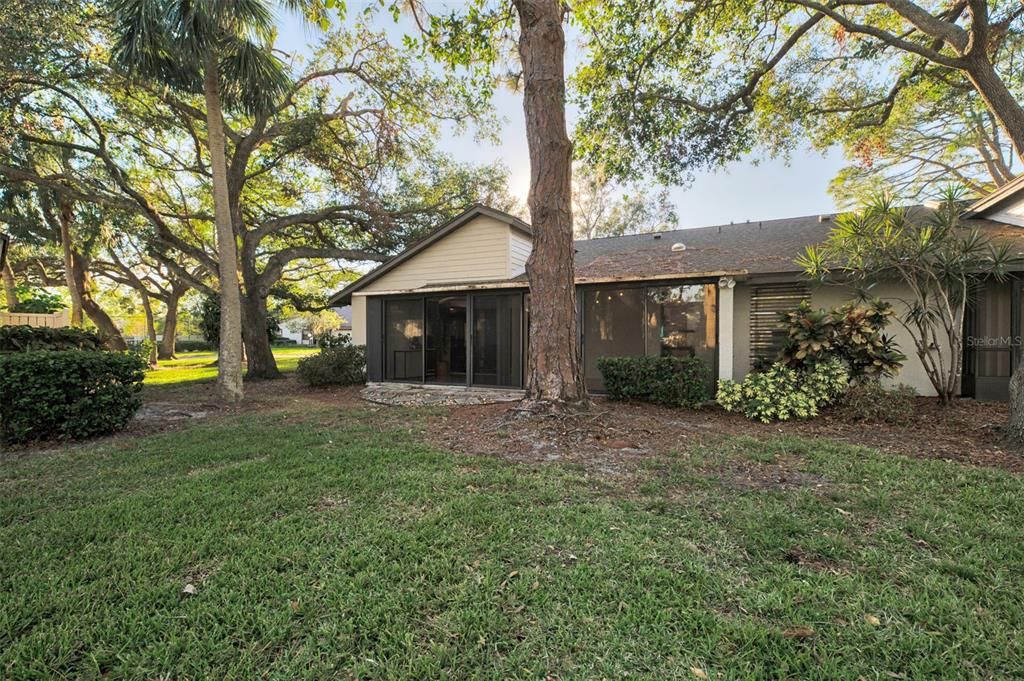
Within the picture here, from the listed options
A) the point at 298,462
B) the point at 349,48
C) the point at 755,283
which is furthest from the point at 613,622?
the point at 349,48

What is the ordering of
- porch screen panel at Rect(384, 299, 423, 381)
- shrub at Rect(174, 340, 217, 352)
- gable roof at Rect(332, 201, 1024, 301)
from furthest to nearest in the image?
shrub at Rect(174, 340, 217, 352) → porch screen panel at Rect(384, 299, 423, 381) → gable roof at Rect(332, 201, 1024, 301)

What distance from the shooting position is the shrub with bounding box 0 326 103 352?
346 inches

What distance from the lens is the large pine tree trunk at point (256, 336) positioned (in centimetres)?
1390

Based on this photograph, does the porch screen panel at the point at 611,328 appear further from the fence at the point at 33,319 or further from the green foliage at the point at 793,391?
the fence at the point at 33,319

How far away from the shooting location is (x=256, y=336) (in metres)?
14.0

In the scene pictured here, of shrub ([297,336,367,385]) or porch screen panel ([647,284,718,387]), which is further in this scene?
shrub ([297,336,367,385])

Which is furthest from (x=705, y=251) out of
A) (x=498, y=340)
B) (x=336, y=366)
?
(x=336, y=366)

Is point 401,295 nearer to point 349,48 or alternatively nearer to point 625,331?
point 625,331

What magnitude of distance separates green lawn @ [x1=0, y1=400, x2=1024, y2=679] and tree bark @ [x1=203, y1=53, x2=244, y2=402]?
4798 mm

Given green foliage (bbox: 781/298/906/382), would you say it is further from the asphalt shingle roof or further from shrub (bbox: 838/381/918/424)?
the asphalt shingle roof

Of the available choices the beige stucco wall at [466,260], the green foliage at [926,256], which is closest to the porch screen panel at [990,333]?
the green foliage at [926,256]

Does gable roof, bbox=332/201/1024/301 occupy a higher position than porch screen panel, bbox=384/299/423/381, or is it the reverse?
gable roof, bbox=332/201/1024/301

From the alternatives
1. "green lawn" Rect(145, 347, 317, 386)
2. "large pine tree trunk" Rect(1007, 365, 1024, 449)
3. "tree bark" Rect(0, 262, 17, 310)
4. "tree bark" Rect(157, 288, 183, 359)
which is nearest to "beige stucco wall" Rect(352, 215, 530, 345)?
"green lawn" Rect(145, 347, 317, 386)

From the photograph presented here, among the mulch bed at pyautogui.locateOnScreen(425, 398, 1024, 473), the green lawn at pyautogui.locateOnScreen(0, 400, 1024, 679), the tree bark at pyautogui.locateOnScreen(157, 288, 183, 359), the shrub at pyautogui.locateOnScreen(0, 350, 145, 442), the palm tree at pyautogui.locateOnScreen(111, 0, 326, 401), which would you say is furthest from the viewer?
the tree bark at pyautogui.locateOnScreen(157, 288, 183, 359)
